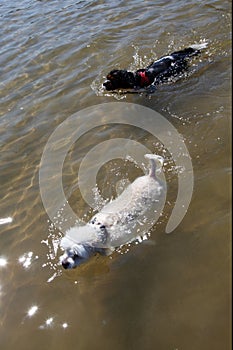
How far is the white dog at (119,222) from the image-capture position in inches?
138

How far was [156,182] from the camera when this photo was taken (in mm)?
4062

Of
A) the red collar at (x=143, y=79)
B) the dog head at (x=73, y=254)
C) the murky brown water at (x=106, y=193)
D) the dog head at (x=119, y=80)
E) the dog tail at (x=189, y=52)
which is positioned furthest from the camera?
the dog tail at (x=189, y=52)

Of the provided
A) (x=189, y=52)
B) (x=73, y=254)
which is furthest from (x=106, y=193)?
(x=189, y=52)

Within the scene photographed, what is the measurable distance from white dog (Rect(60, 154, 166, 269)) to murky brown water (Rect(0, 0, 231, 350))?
0.54 ft

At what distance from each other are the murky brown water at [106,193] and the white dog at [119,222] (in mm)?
166

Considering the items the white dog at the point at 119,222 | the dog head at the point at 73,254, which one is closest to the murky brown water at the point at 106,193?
the white dog at the point at 119,222

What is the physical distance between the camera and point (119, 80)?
5.72m

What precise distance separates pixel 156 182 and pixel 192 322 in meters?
1.55

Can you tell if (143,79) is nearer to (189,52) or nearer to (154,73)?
(154,73)

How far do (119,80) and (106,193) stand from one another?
207 cm

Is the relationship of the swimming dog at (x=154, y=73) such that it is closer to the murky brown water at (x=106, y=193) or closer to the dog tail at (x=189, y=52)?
the dog tail at (x=189, y=52)

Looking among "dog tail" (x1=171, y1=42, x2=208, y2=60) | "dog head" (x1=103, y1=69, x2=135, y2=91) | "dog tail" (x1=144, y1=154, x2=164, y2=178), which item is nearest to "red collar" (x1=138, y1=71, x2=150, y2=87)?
"dog head" (x1=103, y1=69, x2=135, y2=91)

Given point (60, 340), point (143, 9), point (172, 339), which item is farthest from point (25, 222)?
point (143, 9)

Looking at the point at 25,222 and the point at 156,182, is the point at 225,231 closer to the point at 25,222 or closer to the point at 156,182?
the point at 156,182
